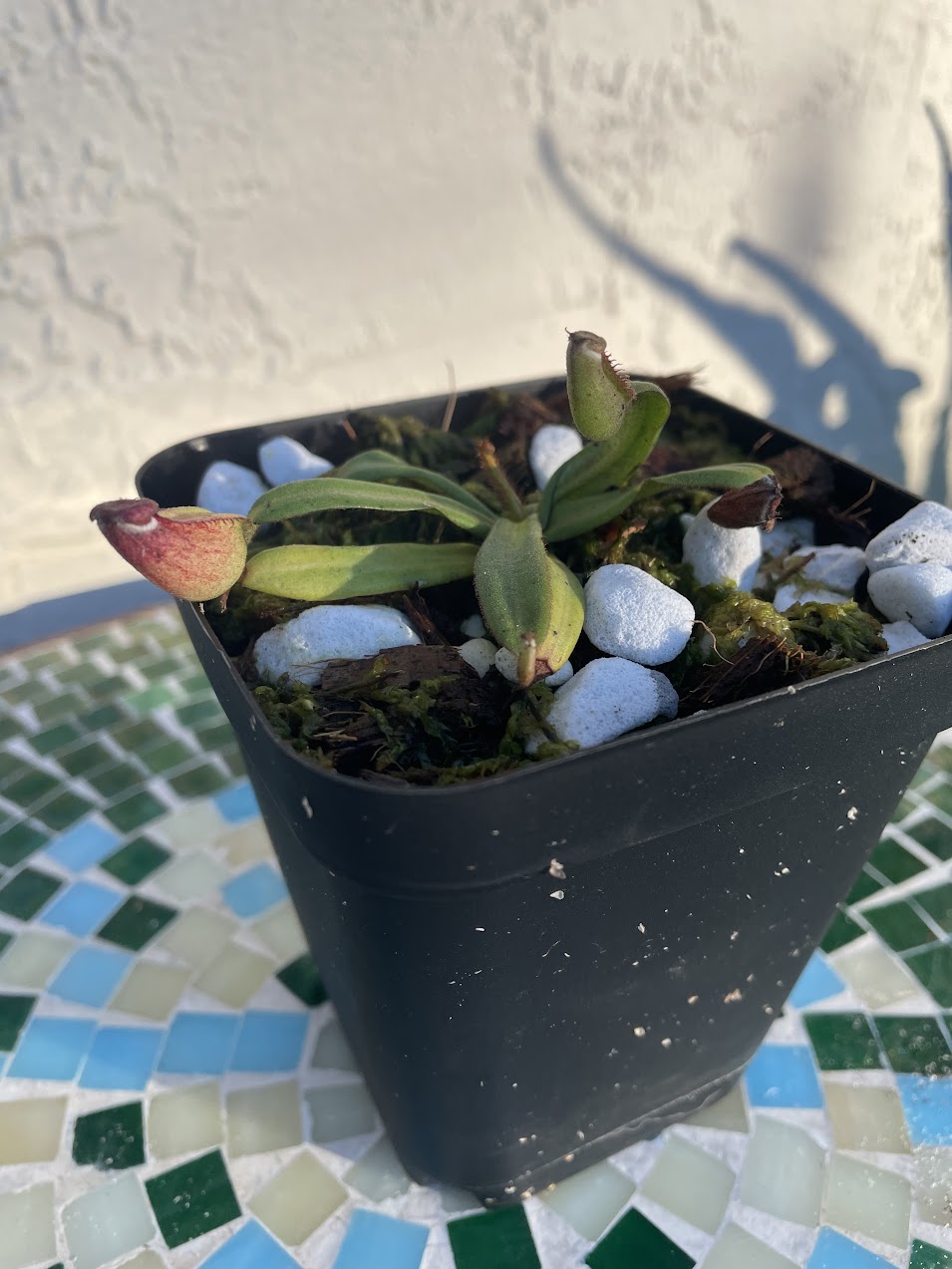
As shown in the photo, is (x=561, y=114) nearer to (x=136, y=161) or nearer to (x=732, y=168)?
(x=732, y=168)

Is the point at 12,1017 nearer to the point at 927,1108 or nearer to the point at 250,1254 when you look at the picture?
the point at 250,1254

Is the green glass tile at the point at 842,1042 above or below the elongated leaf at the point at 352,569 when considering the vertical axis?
below

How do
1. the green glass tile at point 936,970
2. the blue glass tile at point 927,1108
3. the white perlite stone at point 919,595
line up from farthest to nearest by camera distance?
the green glass tile at point 936,970, the blue glass tile at point 927,1108, the white perlite stone at point 919,595

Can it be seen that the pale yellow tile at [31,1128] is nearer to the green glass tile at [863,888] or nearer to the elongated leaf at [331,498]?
the elongated leaf at [331,498]

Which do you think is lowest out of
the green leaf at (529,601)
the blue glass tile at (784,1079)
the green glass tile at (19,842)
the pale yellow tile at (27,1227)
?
the blue glass tile at (784,1079)

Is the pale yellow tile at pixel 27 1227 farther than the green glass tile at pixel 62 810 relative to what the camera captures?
No

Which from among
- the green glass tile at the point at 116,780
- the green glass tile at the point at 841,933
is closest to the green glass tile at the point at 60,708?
the green glass tile at the point at 116,780

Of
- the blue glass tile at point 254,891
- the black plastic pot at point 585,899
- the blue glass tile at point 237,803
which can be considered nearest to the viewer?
the black plastic pot at point 585,899

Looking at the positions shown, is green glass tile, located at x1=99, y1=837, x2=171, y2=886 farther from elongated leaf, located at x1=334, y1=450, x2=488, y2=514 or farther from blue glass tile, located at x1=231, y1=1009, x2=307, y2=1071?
elongated leaf, located at x1=334, y1=450, x2=488, y2=514
